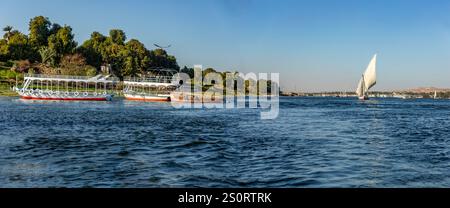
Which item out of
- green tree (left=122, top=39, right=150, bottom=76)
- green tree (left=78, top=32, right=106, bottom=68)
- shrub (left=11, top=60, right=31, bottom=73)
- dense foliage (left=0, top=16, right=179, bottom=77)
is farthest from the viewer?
green tree (left=78, top=32, right=106, bottom=68)

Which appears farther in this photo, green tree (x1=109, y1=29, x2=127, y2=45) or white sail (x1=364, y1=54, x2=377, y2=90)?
green tree (x1=109, y1=29, x2=127, y2=45)

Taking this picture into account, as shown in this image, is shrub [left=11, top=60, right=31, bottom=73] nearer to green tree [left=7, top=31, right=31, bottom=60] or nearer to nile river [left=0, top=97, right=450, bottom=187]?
green tree [left=7, top=31, right=31, bottom=60]

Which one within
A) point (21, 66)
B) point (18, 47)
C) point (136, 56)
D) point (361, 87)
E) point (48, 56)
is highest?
point (18, 47)

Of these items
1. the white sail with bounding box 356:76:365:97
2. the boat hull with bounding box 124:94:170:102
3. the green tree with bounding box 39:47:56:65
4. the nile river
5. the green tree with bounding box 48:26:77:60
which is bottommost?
the nile river

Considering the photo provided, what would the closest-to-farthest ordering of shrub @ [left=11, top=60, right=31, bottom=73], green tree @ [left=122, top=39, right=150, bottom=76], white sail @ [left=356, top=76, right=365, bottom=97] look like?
shrub @ [left=11, top=60, right=31, bottom=73]
green tree @ [left=122, top=39, right=150, bottom=76]
white sail @ [left=356, top=76, right=365, bottom=97]

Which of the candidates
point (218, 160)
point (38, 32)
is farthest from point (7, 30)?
point (218, 160)

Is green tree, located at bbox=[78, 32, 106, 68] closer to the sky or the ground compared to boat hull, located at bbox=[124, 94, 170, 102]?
closer to the sky

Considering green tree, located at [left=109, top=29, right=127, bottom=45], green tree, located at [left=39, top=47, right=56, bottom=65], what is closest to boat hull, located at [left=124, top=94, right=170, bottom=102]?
green tree, located at [left=39, top=47, right=56, bottom=65]

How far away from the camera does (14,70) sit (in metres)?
144

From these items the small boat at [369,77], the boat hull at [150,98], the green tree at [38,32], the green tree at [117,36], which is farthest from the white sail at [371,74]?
the green tree at [38,32]

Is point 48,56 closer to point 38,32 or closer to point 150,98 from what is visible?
point 38,32

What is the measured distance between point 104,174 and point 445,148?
20008mm

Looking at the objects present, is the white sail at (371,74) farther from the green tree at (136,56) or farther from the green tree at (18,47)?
the green tree at (18,47)
